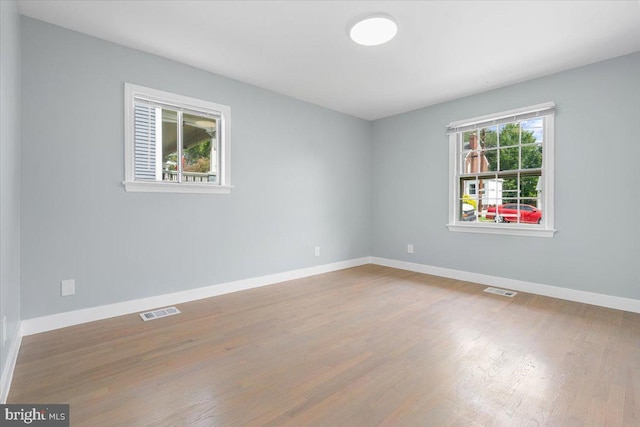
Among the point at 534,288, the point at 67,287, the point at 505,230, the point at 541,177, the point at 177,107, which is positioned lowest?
the point at 534,288

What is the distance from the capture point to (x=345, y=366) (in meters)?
1.93

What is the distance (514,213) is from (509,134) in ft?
3.33

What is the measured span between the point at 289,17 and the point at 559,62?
287 cm

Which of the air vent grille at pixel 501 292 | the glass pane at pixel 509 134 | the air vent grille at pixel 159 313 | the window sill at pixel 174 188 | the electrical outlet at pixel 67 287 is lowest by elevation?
the air vent grille at pixel 159 313

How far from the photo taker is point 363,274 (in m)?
4.52

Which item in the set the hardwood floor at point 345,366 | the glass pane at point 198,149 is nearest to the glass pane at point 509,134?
the hardwood floor at point 345,366

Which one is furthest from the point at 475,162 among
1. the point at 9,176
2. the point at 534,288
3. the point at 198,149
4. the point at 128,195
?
the point at 9,176

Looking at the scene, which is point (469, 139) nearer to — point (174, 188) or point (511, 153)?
point (511, 153)

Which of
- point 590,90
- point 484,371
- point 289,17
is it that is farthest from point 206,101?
point 590,90

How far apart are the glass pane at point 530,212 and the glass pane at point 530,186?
75 mm

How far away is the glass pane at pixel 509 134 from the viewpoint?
12.3 feet

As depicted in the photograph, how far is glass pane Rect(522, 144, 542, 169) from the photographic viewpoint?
3.56m

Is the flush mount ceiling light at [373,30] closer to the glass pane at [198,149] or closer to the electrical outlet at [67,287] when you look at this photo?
the glass pane at [198,149]
